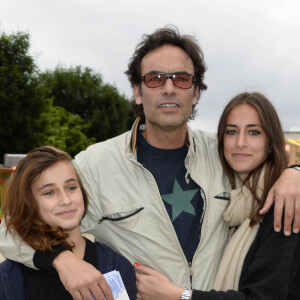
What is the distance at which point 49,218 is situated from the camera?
2.57 meters

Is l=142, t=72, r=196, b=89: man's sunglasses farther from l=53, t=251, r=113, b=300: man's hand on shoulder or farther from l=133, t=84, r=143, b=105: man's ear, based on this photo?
l=53, t=251, r=113, b=300: man's hand on shoulder

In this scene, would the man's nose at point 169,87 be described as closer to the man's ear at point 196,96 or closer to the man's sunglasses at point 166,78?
the man's sunglasses at point 166,78

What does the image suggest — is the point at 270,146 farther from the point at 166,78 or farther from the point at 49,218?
the point at 49,218

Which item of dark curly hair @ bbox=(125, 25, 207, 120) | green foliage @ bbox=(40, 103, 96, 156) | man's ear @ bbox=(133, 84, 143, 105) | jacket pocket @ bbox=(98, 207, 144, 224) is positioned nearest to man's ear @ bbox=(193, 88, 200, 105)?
dark curly hair @ bbox=(125, 25, 207, 120)

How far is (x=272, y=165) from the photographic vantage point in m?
2.79

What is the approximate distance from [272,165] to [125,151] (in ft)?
3.51

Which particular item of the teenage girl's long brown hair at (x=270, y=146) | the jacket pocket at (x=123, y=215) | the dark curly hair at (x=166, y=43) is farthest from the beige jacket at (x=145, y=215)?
the dark curly hair at (x=166, y=43)

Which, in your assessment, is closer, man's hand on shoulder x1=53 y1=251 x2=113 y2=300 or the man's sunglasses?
man's hand on shoulder x1=53 y1=251 x2=113 y2=300

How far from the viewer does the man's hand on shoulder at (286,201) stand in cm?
230

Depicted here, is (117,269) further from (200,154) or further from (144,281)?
(200,154)

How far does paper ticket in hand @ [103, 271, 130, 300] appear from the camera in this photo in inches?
96.4

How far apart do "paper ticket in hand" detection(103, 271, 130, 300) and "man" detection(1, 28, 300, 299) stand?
0.30 metres

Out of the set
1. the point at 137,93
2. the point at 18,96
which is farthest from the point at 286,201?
the point at 18,96

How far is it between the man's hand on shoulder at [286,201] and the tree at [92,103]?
1453 inches
